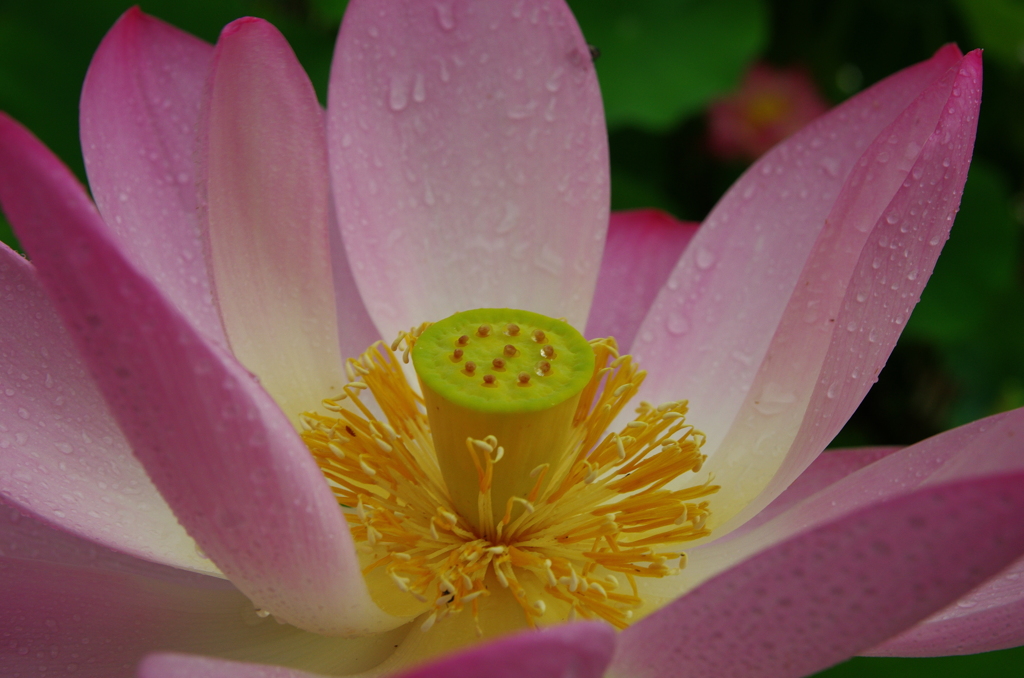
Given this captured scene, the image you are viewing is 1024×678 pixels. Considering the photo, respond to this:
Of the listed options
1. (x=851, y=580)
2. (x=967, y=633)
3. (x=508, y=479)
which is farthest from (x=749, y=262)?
(x=851, y=580)

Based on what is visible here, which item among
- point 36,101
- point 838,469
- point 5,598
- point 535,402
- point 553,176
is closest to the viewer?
point 5,598

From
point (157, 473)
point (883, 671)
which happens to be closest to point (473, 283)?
point (157, 473)

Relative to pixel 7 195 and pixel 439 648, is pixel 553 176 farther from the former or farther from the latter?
pixel 7 195

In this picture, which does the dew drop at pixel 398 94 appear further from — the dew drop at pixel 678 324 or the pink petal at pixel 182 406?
the pink petal at pixel 182 406

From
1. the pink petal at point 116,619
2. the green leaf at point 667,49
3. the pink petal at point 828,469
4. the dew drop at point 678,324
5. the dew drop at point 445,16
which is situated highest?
the green leaf at point 667,49

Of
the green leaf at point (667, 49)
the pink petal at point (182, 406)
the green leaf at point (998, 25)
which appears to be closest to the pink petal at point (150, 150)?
the pink petal at point (182, 406)

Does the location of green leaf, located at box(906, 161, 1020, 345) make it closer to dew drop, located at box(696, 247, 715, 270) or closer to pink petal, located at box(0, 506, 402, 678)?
dew drop, located at box(696, 247, 715, 270)

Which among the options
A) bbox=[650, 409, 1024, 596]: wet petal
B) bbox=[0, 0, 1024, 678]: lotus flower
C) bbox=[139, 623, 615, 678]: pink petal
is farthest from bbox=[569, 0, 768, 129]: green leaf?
bbox=[139, 623, 615, 678]: pink petal
